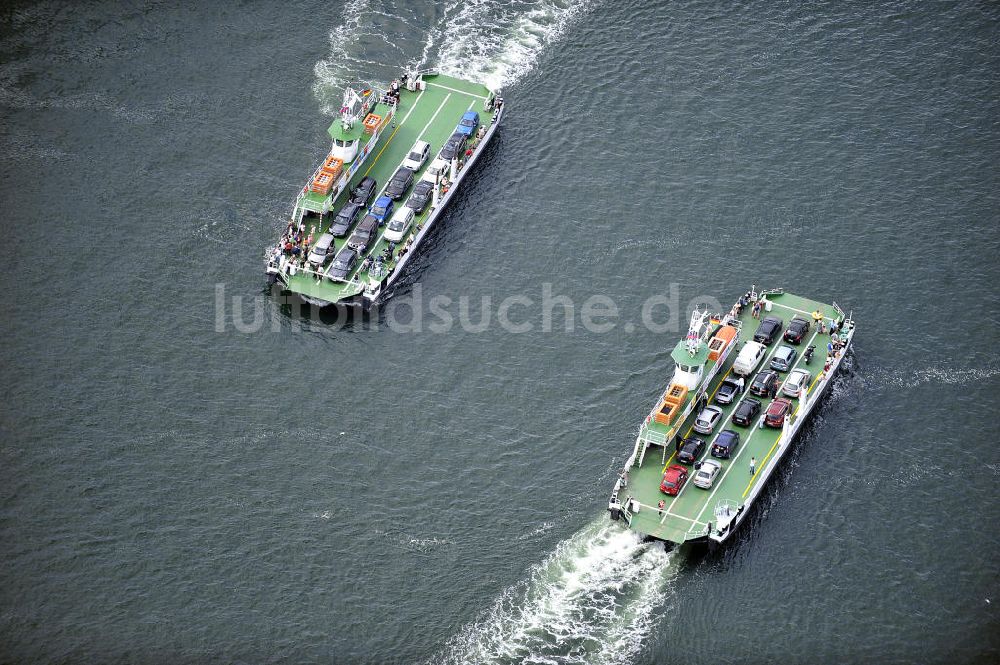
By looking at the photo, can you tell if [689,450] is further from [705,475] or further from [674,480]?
[674,480]

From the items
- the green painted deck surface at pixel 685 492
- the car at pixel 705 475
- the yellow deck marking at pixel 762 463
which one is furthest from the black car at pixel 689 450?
the yellow deck marking at pixel 762 463

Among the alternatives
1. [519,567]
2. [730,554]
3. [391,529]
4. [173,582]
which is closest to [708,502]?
[730,554]

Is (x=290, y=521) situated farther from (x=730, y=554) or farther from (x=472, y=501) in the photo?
(x=730, y=554)

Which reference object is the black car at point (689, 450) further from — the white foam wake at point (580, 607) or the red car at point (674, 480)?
the white foam wake at point (580, 607)

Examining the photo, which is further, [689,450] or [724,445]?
[724,445]

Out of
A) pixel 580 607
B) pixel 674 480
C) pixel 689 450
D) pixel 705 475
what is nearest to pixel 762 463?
pixel 705 475
